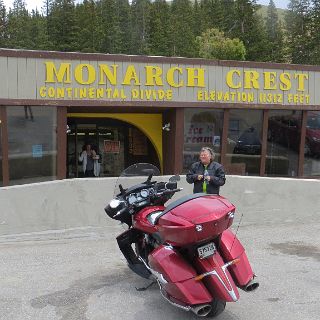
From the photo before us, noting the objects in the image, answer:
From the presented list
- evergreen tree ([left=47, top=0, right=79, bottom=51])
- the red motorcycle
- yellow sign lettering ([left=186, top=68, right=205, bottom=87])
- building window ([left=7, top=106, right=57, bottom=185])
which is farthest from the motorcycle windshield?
evergreen tree ([left=47, top=0, right=79, bottom=51])

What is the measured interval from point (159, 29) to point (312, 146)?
68.3 meters

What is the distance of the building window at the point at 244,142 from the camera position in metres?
11.2

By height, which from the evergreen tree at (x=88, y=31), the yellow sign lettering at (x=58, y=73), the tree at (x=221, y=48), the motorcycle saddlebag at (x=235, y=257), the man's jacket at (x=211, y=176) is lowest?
the motorcycle saddlebag at (x=235, y=257)

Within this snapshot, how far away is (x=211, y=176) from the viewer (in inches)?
259

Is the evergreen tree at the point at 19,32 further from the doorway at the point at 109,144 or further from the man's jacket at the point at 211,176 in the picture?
the man's jacket at the point at 211,176

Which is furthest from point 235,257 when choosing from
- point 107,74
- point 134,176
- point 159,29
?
point 159,29

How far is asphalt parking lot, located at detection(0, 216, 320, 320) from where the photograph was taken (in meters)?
4.73

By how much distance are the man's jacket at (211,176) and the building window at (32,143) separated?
411 centimetres

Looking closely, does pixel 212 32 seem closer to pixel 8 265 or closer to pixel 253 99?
pixel 253 99

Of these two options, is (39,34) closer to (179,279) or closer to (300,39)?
(300,39)

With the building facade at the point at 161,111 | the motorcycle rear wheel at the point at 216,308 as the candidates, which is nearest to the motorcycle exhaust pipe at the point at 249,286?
the motorcycle rear wheel at the point at 216,308

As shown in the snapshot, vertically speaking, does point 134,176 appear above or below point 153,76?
below

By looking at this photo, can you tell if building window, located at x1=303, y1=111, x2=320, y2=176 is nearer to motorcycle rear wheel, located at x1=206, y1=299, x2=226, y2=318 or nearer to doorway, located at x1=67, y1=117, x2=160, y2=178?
doorway, located at x1=67, y1=117, x2=160, y2=178

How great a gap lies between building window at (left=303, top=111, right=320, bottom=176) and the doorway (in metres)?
3.81
